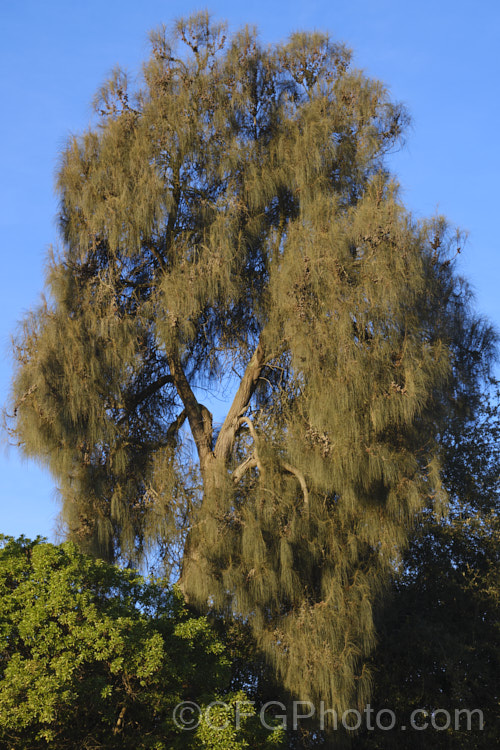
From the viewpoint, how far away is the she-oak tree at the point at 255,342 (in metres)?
8.91

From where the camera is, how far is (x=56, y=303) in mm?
9984

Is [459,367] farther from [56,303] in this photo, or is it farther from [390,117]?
[56,303]

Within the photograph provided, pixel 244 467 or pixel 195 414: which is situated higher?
pixel 195 414

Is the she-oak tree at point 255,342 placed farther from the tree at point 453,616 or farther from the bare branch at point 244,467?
the tree at point 453,616
